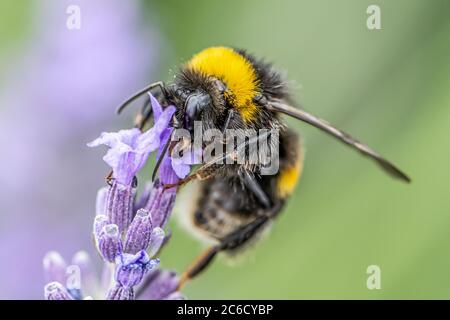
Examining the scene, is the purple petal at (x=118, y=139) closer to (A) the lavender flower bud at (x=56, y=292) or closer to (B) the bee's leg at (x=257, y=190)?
(A) the lavender flower bud at (x=56, y=292)

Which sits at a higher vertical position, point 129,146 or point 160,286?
point 129,146

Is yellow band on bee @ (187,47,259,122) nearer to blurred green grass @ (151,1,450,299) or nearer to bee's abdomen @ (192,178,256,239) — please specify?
bee's abdomen @ (192,178,256,239)

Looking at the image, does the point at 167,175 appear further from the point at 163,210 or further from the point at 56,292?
the point at 56,292

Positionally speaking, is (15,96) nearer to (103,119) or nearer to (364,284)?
(103,119)

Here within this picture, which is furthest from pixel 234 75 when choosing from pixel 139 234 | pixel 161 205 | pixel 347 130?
pixel 347 130

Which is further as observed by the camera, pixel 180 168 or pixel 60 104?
pixel 60 104
